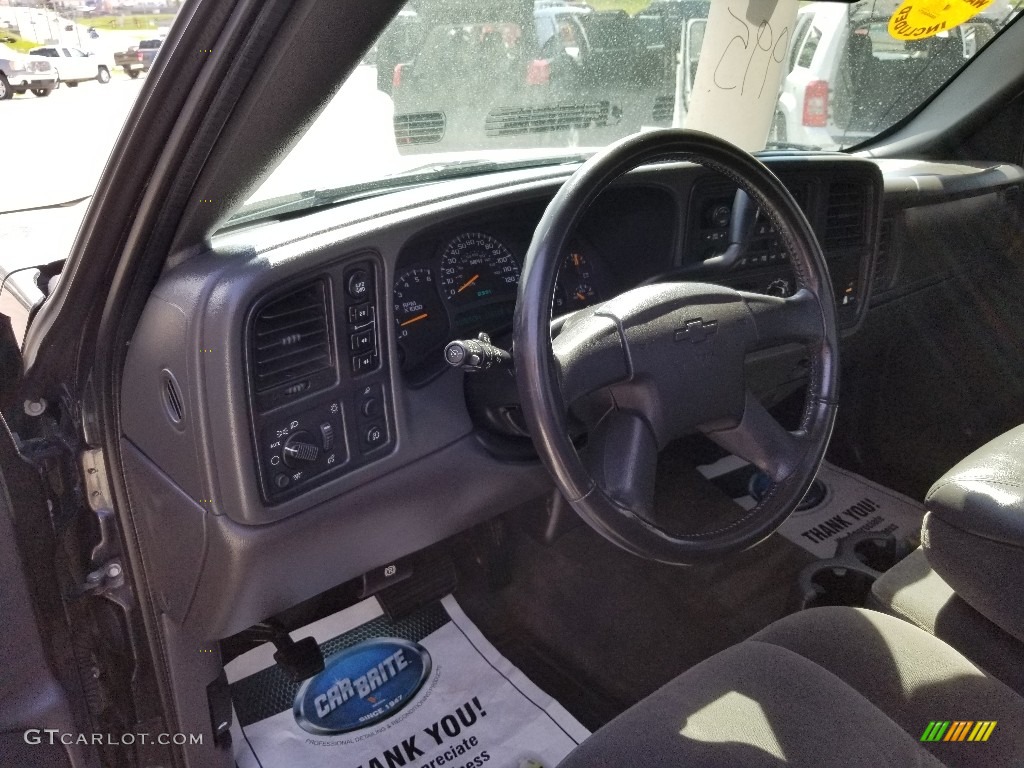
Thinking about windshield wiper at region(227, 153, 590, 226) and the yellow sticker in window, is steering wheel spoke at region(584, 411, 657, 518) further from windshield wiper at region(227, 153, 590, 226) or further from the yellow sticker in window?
the yellow sticker in window

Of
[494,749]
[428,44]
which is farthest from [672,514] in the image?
[428,44]

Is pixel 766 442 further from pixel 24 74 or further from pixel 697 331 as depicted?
pixel 24 74

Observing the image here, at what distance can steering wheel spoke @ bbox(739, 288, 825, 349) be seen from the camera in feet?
4.33

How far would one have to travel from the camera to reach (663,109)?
6.41 ft

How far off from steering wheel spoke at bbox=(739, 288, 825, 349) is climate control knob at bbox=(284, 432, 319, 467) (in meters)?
0.64

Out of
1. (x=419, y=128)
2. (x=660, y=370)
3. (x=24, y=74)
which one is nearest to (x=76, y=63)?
(x=24, y=74)

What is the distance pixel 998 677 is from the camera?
127 centimetres

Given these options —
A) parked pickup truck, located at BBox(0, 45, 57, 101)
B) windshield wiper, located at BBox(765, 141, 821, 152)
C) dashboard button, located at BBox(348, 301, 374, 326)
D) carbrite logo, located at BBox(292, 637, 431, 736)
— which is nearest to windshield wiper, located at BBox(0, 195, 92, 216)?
parked pickup truck, located at BBox(0, 45, 57, 101)

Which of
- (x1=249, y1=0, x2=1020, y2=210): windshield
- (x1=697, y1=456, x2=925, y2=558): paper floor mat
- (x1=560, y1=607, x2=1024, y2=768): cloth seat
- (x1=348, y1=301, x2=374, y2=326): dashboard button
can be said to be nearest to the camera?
(x1=560, y1=607, x2=1024, y2=768): cloth seat

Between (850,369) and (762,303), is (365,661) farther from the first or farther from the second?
(850,369)

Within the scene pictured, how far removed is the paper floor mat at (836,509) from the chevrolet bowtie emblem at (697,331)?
4.08ft

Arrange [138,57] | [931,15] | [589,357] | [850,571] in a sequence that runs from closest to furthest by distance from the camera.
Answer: [138,57] → [589,357] → [931,15] → [850,571]

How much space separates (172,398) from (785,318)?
0.87 meters

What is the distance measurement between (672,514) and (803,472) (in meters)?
→ 1.20
